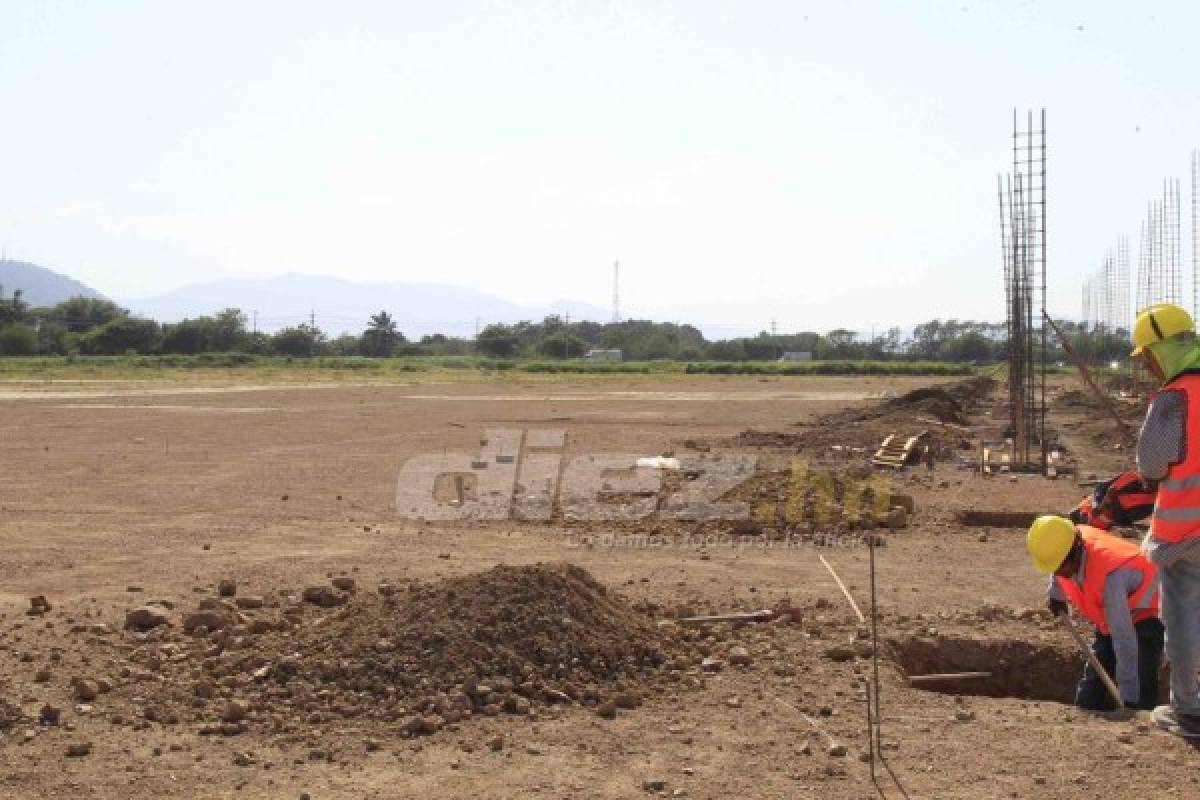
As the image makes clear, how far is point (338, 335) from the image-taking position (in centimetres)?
9800

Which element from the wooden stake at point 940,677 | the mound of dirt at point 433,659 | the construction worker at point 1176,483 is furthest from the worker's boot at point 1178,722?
the mound of dirt at point 433,659

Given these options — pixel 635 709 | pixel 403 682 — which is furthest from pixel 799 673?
pixel 403 682

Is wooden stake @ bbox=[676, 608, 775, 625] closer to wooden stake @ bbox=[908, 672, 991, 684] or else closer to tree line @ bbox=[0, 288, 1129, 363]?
wooden stake @ bbox=[908, 672, 991, 684]

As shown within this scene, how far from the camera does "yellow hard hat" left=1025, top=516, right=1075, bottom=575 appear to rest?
588 centimetres

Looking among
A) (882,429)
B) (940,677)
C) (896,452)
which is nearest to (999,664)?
(940,677)

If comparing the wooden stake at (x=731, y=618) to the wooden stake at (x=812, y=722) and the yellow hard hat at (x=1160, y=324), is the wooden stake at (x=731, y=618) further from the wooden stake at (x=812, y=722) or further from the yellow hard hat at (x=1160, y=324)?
the yellow hard hat at (x=1160, y=324)

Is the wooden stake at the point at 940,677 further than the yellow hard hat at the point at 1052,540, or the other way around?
the wooden stake at the point at 940,677

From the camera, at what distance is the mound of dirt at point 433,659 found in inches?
228

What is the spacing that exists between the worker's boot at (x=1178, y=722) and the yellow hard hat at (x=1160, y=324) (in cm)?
162

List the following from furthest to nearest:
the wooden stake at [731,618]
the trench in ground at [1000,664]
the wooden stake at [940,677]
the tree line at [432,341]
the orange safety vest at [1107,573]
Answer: the tree line at [432,341] < the wooden stake at [731,618] < the trench in ground at [1000,664] < the wooden stake at [940,677] < the orange safety vest at [1107,573]

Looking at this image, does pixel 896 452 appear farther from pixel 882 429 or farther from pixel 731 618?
pixel 731 618

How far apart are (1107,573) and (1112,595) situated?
0.34 ft

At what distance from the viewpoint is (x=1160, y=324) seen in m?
5.43

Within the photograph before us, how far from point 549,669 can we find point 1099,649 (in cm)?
278
